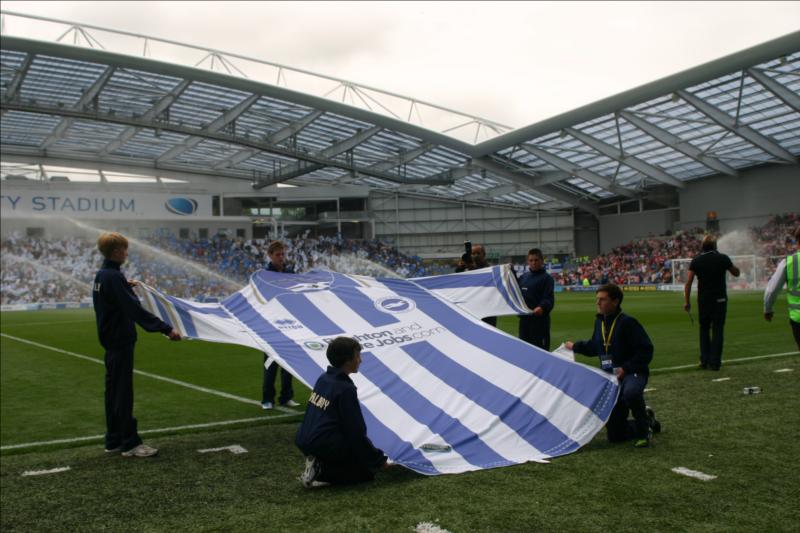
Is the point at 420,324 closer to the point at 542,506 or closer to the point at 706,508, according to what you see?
the point at 542,506

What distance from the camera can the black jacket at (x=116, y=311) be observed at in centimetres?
586

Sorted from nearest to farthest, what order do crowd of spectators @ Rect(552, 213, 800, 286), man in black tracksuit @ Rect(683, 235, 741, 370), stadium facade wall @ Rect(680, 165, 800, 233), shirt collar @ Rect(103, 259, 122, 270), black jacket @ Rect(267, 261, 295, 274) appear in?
1. shirt collar @ Rect(103, 259, 122, 270)
2. black jacket @ Rect(267, 261, 295, 274)
3. man in black tracksuit @ Rect(683, 235, 741, 370)
4. crowd of spectators @ Rect(552, 213, 800, 286)
5. stadium facade wall @ Rect(680, 165, 800, 233)

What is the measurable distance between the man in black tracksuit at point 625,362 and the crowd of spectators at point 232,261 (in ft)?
107

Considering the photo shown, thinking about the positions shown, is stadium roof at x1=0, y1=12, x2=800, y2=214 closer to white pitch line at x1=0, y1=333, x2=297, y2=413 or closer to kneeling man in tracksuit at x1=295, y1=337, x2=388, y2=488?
white pitch line at x1=0, y1=333, x2=297, y2=413

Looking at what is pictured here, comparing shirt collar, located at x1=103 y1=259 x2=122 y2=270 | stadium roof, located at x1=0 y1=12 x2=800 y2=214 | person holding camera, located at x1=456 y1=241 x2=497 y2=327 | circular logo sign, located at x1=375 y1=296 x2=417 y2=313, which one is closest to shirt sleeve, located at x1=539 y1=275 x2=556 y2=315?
person holding camera, located at x1=456 y1=241 x2=497 y2=327

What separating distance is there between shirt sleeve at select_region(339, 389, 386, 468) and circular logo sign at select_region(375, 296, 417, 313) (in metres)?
2.23

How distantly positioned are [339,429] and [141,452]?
7.22 ft

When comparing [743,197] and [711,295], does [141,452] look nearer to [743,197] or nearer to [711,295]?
[711,295]

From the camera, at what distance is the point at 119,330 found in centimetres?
596

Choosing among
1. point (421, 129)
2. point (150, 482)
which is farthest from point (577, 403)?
point (421, 129)

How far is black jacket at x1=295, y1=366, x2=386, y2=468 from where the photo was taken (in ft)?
15.2

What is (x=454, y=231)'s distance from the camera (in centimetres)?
5759

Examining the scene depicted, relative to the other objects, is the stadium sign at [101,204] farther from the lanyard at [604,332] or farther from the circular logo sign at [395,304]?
the lanyard at [604,332]

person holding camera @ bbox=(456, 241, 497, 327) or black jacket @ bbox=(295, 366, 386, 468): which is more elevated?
person holding camera @ bbox=(456, 241, 497, 327)
